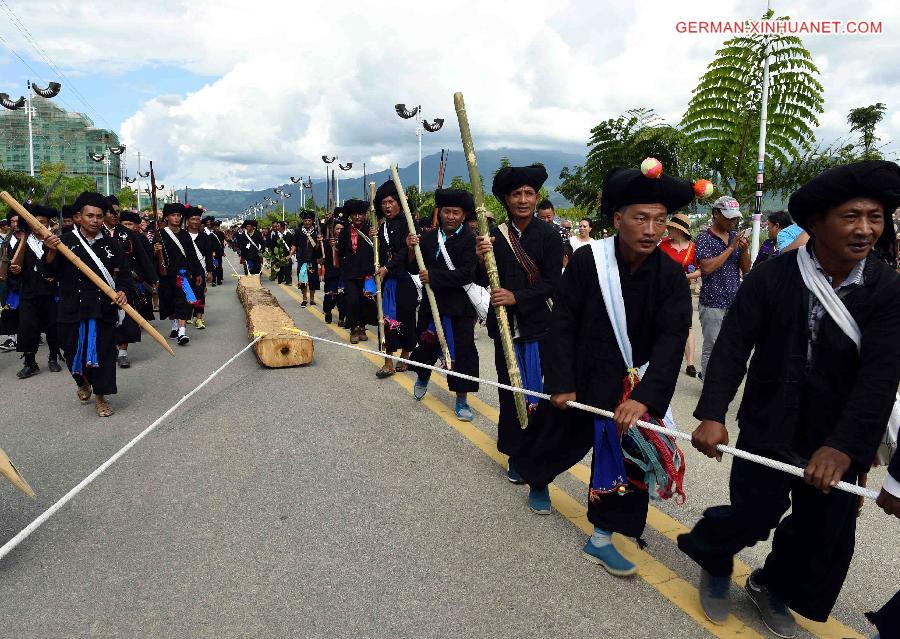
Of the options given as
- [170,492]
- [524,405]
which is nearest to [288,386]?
[170,492]

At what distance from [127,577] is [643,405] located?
2.46 m

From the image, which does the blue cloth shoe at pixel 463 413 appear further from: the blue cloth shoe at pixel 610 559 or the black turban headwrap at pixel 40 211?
the black turban headwrap at pixel 40 211

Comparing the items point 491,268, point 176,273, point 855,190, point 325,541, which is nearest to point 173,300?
point 176,273

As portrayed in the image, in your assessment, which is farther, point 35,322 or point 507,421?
point 35,322

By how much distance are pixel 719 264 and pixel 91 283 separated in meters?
5.67

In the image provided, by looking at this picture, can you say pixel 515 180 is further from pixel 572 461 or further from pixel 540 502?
pixel 540 502

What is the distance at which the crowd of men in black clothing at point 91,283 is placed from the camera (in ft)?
19.4

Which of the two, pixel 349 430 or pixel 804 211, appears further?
pixel 349 430

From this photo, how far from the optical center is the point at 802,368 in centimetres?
238

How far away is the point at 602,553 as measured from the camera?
10.3 ft

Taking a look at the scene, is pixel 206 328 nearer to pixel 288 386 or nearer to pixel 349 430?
pixel 288 386

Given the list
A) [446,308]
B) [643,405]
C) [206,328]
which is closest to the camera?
[643,405]

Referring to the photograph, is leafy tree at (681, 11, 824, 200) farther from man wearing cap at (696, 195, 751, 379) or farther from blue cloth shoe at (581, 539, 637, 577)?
blue cloth shoe at (581, 539, 637, 577)

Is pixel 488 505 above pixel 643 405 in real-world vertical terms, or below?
below
